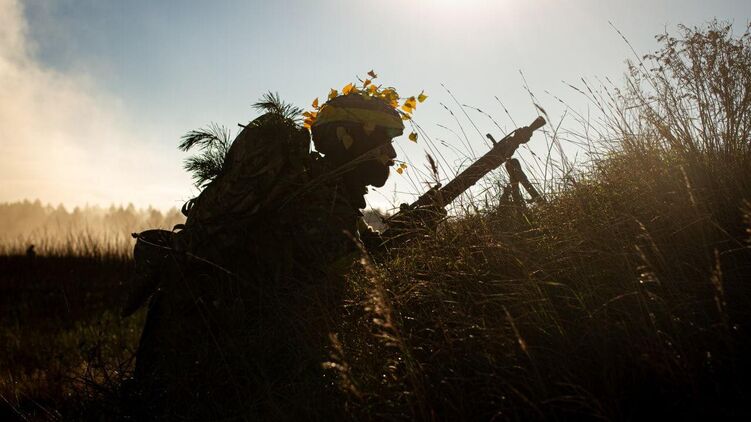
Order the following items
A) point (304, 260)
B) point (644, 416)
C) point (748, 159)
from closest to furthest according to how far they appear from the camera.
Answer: point (644, 416), point (748, 159), point (304, 260)

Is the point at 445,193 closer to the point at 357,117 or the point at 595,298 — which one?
the point at 357,117

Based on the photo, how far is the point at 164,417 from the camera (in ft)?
7.90

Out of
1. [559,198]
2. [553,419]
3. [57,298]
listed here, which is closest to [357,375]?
[553,419]

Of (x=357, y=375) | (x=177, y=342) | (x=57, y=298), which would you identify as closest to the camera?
(x=357, y=375)

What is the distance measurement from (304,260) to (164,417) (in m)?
1.26

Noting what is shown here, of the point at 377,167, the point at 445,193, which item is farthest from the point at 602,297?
the point at 377,167

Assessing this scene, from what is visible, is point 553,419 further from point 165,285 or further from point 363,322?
A: point 165,285

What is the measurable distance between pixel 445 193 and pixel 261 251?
52.1 inches

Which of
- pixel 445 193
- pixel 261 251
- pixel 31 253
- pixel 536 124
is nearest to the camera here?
pixel 261 251

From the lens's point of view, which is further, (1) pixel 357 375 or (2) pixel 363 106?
(2) pixel 363 106

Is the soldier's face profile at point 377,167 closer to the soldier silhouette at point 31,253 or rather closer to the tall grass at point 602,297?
the tall grass at point 602,297

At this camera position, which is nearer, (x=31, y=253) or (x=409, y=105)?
(x=409, y=105)

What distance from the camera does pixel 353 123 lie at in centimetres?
348

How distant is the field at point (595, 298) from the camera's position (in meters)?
1.42
